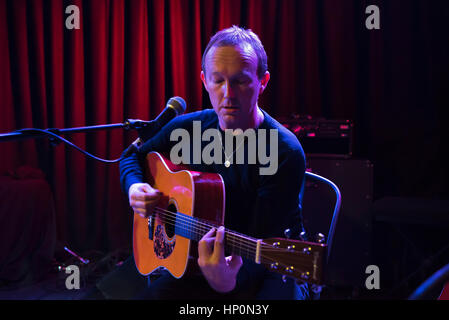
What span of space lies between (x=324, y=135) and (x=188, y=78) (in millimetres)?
1633

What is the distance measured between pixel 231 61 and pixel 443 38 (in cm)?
285

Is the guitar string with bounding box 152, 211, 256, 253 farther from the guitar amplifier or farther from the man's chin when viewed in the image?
the guitar amplifier

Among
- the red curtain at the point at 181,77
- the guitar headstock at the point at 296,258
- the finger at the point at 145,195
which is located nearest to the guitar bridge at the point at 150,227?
the finger at the point at 145,195

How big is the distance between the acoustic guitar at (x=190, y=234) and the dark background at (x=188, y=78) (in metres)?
2.11

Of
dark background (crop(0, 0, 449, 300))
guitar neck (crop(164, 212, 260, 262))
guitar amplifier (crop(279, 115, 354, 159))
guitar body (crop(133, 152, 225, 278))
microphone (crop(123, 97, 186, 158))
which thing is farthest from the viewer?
dark background (crop(0, 0, 449, 300))

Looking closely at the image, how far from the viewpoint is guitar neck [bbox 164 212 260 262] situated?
4.14 ft

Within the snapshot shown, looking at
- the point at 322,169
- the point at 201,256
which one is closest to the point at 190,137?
the point at 201,256

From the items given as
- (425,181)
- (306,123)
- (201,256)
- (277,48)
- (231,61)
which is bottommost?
(425,181)

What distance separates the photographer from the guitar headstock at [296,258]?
1144 millimetres

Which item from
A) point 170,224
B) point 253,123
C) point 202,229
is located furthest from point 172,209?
point 253,123

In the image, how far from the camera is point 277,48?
3691 mm

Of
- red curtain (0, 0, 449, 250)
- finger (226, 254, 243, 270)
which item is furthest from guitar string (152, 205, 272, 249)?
red curtain (0, 0, 449, 250)

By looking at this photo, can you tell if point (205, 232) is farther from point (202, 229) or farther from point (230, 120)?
point (230, 120)
